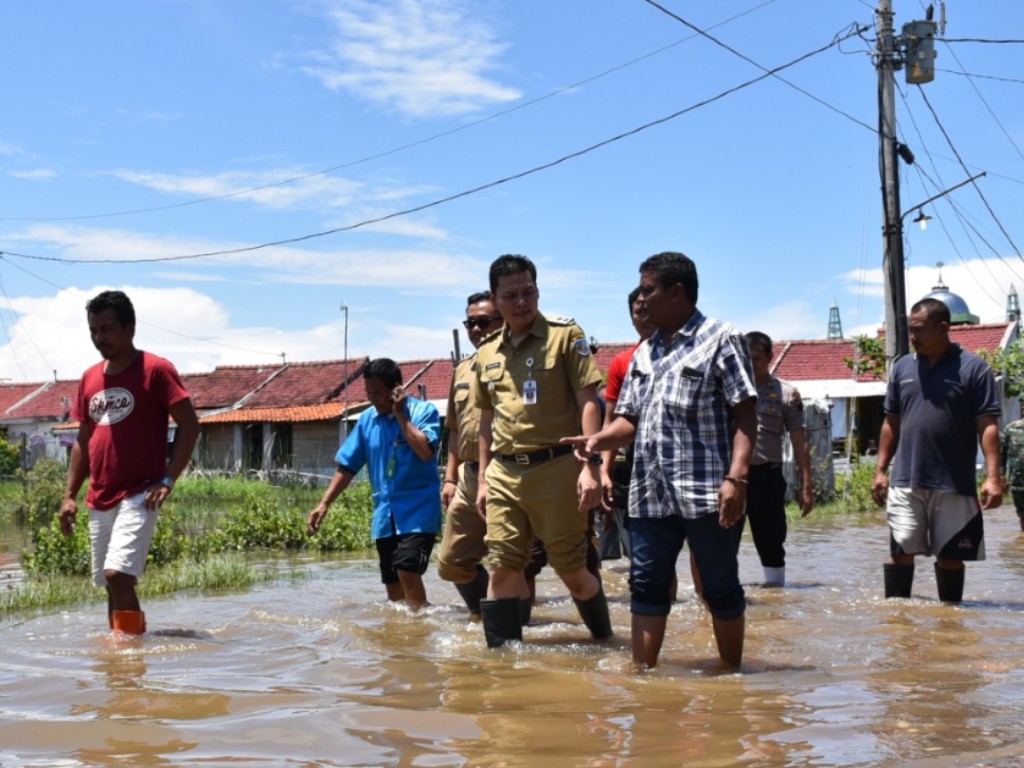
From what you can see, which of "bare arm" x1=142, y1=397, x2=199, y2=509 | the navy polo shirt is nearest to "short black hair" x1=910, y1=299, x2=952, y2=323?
the navy polo shirt

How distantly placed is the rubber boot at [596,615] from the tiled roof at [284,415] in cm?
2871

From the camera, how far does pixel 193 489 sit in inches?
1009

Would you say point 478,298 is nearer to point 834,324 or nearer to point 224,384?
point 224,384

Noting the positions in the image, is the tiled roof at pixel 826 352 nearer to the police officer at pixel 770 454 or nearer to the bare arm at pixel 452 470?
the police officer at pixel 770 454

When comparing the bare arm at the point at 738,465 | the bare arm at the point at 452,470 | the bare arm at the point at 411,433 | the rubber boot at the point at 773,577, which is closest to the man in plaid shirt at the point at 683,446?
the bare arm at the point at 738,465

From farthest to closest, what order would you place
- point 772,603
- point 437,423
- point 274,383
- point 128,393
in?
point 274,383, point 772,603, point 437,423, point 128,393

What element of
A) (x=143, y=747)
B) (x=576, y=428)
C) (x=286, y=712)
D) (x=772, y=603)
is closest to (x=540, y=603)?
(x=772, y=603)

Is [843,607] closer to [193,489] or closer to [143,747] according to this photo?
[143,747]

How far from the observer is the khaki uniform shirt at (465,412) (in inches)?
251

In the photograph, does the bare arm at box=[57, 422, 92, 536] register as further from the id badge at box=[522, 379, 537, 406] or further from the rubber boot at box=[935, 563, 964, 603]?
the rubber boot at box=[935, 563, 964, 603]

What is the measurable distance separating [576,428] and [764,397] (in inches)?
101

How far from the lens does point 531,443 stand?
17.9ft

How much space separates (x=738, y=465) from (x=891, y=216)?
13.9 meters

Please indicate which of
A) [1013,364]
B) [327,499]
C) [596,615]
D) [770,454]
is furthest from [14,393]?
[596,615]
